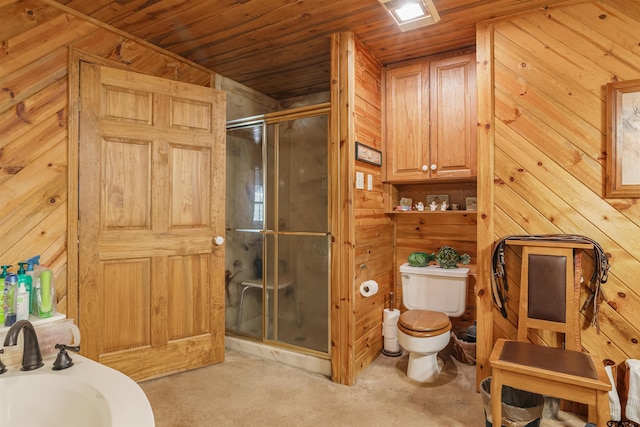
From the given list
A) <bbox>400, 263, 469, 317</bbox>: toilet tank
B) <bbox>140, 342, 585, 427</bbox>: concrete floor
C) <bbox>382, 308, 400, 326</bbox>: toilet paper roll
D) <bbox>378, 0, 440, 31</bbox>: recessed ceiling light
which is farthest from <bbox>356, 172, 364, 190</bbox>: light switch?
<bbox>140, 342, 585, 427</bbox>: concrete floor

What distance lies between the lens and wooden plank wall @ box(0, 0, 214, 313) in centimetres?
196

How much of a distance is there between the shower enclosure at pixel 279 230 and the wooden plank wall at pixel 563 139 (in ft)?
3.72

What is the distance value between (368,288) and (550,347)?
3.77ft

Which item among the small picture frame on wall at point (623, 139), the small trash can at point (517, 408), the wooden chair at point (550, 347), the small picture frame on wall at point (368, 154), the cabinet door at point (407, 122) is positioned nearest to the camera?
the wooden chair at point (550, 347)

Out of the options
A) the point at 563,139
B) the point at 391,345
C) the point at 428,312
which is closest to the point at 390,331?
the point at 391,345

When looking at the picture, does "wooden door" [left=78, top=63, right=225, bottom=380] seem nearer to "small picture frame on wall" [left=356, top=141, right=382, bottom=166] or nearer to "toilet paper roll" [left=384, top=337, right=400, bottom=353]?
"small picture frame on wall" [left=356, top=141, right=382, bottom=166]

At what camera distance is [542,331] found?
2148mm

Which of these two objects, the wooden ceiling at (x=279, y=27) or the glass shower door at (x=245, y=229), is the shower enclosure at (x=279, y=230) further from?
the wooden ceiling at (x=279, y=27)

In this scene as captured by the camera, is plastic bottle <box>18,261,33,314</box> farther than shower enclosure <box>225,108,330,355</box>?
No

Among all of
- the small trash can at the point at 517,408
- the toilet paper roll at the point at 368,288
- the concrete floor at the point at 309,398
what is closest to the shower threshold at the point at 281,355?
the concrete floor at the point at 309,398

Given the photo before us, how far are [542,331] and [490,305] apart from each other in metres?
0.31

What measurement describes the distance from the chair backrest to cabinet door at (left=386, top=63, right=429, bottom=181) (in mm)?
1026

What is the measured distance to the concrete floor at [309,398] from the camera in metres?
2.00

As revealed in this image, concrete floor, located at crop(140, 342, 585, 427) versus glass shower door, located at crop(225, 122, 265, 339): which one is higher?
glass shower door, located at crop(225, 122, 265, 339)
